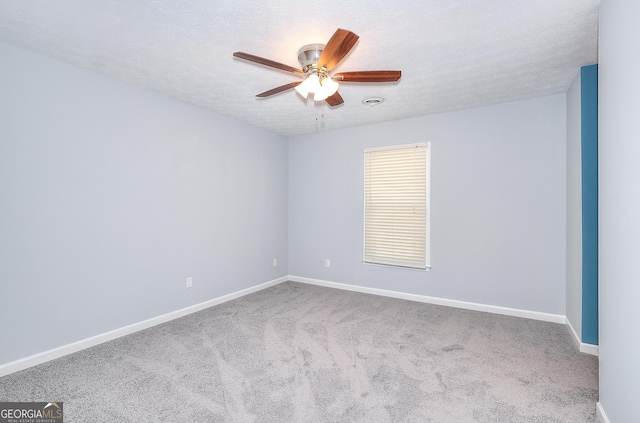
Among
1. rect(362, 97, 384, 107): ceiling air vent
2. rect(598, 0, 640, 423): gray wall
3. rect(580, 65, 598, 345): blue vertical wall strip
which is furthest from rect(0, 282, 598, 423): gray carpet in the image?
rect(362, 97, 384, 107): ceiling air vent

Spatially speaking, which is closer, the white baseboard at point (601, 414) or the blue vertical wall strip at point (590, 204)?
the white baseboard at point (601, 414)

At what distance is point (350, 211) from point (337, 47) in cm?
316

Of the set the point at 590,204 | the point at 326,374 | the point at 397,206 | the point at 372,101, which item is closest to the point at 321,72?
the point at 372,101

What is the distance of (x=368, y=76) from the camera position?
218 cm

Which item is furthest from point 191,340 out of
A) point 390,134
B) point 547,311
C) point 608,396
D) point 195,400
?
point 547,311

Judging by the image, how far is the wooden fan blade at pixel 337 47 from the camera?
168 cm

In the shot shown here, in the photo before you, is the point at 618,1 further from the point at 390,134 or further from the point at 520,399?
the point at 390,134

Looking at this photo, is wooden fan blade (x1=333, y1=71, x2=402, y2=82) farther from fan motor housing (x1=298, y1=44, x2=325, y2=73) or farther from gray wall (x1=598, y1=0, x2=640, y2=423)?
gray wall (x1=598, y1=0, x2=640, y2=423)

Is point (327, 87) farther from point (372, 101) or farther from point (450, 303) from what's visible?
point (450, 303)

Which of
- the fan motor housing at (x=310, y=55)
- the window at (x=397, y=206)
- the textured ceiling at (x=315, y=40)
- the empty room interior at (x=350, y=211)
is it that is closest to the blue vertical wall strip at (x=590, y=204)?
the empty room interior at (x=350, y=211)

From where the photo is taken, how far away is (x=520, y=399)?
2.06 m

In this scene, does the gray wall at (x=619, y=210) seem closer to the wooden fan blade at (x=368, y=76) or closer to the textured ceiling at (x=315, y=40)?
the textured ceiling at (x=315, y=40)

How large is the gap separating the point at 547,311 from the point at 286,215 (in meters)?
3.83

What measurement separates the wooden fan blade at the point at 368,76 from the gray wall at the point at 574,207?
1.92 meters
